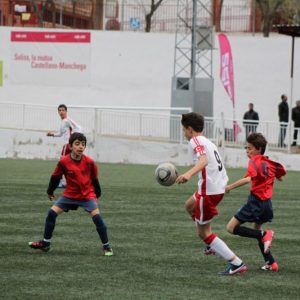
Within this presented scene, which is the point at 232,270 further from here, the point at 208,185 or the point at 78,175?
the point at 78,175

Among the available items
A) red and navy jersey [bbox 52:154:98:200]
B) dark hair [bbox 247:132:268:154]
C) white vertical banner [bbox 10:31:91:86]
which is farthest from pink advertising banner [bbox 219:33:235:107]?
dark hair [bbox 247:132:268:154]

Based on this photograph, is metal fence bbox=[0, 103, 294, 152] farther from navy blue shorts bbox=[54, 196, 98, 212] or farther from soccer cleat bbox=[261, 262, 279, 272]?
soccer cleat bbox=[261, 262, 279, 272]

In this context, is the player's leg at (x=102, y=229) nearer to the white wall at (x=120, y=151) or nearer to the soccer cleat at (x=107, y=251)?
the soccer cleat at (x=107, y=251)

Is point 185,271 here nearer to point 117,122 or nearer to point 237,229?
point 237,229

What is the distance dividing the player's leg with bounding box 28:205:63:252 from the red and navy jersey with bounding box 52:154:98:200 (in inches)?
8.4

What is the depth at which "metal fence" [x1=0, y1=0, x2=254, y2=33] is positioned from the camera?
1770 inches

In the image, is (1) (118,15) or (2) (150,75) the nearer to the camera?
(2) (150,75)

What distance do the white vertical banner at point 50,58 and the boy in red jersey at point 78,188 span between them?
97.3ft

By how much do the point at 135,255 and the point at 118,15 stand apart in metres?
35.4

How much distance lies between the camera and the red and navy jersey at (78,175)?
448 inches

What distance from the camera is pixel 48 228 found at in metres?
11.5

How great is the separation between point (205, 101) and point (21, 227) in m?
22.5

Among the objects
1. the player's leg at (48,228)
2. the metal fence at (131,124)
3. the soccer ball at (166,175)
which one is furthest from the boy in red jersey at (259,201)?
the metal fence at (131,124)

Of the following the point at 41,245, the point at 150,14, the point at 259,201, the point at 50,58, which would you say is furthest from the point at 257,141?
the point at 150,14
